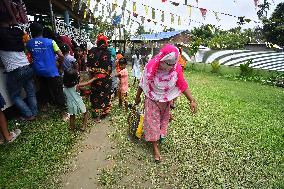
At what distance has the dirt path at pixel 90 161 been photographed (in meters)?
3.71

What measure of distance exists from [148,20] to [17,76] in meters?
8.72

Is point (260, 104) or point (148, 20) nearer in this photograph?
point (260, 104)

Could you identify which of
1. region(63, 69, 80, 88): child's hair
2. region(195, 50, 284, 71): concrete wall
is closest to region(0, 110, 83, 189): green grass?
region(63, 69, 80, 88): child's hair

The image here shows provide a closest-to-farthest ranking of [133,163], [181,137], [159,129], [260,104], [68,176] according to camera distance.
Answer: [68,176]
[133,163]
[159,129]
[181,137]
[260,104]

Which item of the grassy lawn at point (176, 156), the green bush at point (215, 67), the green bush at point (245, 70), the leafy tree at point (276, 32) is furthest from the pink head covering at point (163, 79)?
the leafy tree at point (276, 32)

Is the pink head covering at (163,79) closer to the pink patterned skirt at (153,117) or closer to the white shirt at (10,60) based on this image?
the pink patterned skirt at (153,117)

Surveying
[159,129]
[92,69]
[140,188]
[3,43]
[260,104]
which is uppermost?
[3,43]

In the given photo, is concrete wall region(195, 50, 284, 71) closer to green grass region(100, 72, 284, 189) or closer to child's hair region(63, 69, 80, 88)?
green grass region(100, 72, 284, 189)

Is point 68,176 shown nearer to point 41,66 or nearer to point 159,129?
point 159,129

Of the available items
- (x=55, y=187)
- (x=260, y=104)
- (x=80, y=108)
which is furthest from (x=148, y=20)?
(x=55, y=187)

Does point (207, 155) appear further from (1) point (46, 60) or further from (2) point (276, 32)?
(2) point (276, 32)

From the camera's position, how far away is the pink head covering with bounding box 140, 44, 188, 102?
4.23 m

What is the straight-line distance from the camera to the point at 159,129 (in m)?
4.60

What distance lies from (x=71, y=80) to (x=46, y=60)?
0.91 meters
